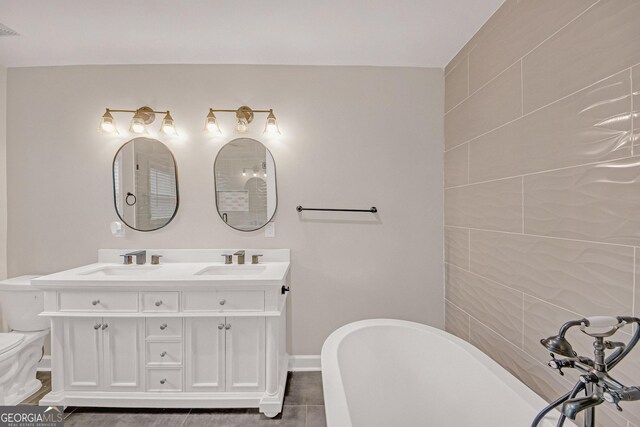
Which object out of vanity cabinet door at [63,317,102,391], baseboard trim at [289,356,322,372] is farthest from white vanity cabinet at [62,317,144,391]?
baseboard trim at [289,356,322,372]

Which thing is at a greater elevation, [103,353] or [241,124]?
[241,124]

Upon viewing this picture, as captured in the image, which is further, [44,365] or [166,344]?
[44,365]

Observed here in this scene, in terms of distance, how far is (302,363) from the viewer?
226 centimetres

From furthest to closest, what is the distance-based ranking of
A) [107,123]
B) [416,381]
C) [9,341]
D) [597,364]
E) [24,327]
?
[107,123] < [24,327] < [9,341] < [416,381] < [597,364]

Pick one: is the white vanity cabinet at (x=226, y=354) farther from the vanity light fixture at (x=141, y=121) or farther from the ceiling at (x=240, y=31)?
the ceiling at (x=240, y=31)

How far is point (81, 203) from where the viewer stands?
2.25 m

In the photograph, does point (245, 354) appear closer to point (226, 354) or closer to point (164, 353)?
point (226, 354)

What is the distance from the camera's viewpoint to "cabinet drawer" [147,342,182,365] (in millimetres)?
1780

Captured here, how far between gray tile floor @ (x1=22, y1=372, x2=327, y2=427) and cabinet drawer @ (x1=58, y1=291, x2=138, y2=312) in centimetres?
64

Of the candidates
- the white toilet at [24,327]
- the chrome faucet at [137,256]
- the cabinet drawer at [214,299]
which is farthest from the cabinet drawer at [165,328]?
the white toilet at [24,327]

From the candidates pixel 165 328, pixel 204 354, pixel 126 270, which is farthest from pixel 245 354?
pixel 126 270

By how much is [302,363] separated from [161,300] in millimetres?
1138

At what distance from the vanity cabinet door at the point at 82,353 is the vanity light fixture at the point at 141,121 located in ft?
4.27

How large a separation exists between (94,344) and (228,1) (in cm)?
211
